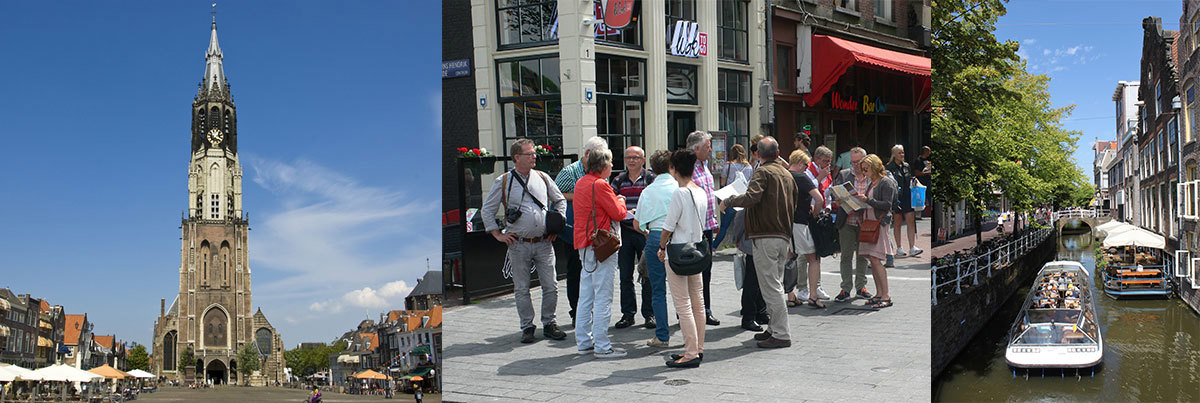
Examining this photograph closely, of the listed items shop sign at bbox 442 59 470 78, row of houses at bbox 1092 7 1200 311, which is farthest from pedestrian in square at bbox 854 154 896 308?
row of houses at bbox 1092 7 1200 311

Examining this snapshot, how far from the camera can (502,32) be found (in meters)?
3.71

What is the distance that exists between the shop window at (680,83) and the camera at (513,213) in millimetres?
868

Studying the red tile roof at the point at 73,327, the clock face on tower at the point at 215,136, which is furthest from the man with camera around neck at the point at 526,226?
the clock face on tower at the point at 215,136

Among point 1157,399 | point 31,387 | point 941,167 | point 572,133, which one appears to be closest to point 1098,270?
point 1157,399

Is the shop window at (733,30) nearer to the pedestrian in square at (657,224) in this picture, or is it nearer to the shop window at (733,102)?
the shop window at (733,102)

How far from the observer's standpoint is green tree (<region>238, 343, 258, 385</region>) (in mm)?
94250

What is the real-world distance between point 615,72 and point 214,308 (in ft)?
347

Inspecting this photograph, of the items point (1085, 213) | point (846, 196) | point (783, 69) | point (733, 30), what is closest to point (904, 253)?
point (846, 196)

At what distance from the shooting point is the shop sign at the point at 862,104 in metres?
3.87

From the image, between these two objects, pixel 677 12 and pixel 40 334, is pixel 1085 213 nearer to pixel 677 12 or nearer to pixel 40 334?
pixel 677 12

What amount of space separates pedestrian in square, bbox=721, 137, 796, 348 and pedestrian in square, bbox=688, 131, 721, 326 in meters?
0.10

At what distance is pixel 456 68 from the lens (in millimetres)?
3893

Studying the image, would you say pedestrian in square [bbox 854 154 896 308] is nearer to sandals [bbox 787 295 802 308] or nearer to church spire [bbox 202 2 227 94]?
sandals [bbox 787 295 802 308]

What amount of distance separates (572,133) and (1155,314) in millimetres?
16548
